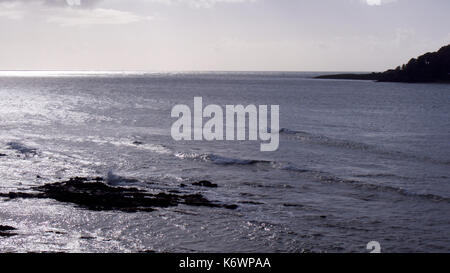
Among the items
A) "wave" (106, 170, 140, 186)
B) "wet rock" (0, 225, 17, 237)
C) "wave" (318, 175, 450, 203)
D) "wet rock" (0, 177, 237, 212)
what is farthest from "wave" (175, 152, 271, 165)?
"wet rock" (0, 225, 17, 237)

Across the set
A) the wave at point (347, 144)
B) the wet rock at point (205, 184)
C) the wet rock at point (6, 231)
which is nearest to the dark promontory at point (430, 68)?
the wave at point (347, 144)

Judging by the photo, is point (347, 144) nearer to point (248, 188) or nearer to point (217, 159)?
point (217, 159)

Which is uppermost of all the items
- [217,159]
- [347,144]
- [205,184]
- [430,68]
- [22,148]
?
[430,68]

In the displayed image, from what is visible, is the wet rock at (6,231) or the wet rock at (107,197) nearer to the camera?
the wet rock at (6,231)

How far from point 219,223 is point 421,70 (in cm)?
18080

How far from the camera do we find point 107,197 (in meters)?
21.3

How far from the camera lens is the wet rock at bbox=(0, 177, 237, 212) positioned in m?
20.3

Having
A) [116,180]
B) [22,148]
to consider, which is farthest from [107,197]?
[22,148]

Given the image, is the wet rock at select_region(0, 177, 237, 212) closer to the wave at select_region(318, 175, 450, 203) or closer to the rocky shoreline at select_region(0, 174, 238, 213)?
the rocky shoreline at select_region(0, 174, 238, 213)

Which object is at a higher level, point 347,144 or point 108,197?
point 347,144

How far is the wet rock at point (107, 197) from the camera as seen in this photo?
2031 cm

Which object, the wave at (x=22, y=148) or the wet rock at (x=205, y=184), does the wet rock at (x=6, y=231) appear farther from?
the wave at (x=22, y=148)
